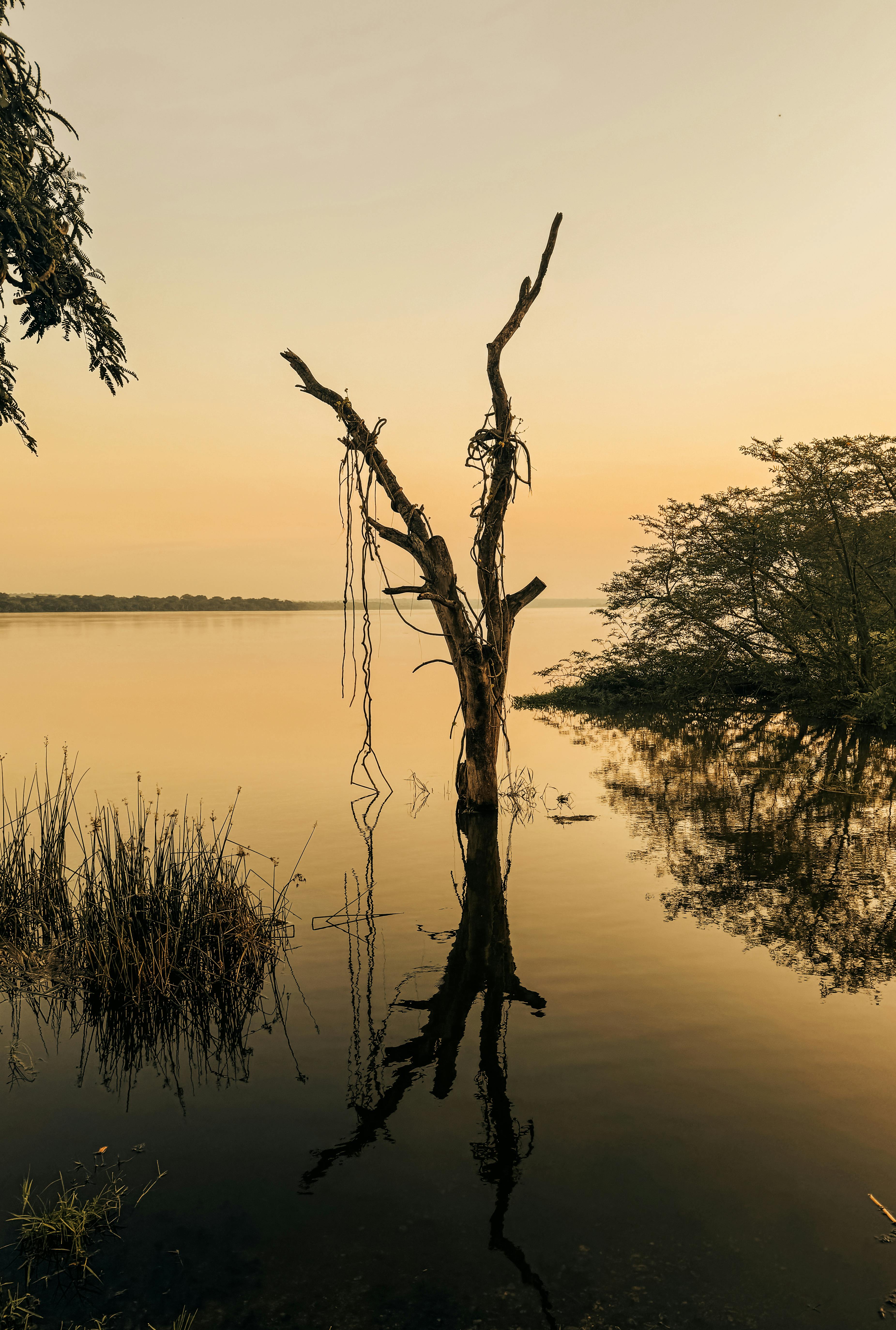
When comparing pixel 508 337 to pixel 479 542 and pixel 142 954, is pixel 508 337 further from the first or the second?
pixel 142 954

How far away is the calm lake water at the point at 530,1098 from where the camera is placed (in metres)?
3.40

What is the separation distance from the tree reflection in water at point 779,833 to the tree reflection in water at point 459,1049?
214 cm

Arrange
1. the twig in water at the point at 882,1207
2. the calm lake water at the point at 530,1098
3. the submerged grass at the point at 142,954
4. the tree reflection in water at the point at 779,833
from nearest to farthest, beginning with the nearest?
the calm lake water at the point at 530,1098
the twig in water at the point at 882,1207
the submerged grass at the point at 142,954
the tree reflection in water at the point at 779,833

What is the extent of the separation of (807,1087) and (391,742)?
1464 cm

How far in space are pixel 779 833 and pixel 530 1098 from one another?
23.2 ft

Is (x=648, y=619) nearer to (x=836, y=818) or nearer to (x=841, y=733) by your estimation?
(x=841, y=733)

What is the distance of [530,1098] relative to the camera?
4.74m

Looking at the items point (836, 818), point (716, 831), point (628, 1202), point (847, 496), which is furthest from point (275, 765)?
point (847, 496)

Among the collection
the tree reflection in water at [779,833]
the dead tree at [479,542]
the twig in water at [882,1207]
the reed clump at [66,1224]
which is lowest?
the reed clump at [66,1224]

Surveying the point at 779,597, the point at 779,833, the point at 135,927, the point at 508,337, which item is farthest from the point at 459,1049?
the point at 779,597

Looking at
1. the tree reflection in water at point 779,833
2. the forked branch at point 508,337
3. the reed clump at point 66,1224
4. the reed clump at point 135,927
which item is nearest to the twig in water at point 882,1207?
the tree reflection in water at point 779,833

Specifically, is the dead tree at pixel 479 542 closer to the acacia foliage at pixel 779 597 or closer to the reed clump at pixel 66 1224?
the reed clump at pixel 66 1224

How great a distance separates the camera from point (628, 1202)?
3.85 metres

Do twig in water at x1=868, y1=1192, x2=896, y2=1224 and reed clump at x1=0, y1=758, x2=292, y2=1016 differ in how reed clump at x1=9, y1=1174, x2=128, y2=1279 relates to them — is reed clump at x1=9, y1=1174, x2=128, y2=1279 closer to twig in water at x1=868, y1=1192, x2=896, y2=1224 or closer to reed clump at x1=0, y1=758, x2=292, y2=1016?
reed clump at x1=0, y1=758, x2=292, y2=1016
